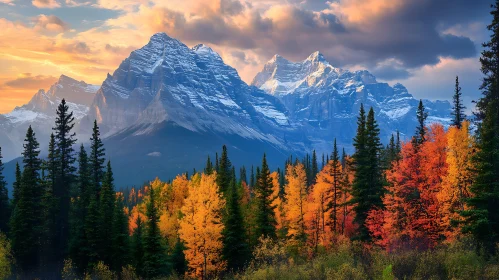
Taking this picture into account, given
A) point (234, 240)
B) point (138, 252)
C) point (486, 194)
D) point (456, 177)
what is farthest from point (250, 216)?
point (486, 194)

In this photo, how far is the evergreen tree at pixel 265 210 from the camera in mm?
51781

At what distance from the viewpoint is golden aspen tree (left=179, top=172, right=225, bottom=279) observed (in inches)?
1795

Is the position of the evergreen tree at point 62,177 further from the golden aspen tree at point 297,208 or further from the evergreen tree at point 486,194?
the evergreen tree at point 486,194

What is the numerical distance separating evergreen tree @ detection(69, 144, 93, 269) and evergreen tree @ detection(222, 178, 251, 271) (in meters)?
16.9

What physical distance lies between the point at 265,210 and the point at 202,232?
35.2 ft

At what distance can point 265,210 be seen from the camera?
52.8 m

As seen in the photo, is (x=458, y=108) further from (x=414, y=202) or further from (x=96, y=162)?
(x=96, y=162)

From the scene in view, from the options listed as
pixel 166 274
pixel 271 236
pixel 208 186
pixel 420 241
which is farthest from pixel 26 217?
pixel 420 241

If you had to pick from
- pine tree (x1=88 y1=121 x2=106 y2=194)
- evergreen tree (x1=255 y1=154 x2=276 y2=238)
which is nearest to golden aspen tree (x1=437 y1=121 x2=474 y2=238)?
evergreen tree (x1=255 y1=154 x2=276 y2=238)

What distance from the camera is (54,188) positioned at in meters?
50.4

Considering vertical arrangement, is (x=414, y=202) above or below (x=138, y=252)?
above

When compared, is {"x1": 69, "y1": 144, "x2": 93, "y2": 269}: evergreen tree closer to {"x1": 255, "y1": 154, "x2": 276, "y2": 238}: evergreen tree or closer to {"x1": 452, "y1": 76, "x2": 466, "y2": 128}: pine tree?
{"x1": 255, "y1": 154, "x2": 276, "y2": 238}: evergreen tree

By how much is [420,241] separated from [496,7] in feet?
80.3

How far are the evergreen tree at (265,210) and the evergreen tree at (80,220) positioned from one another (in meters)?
21.9
